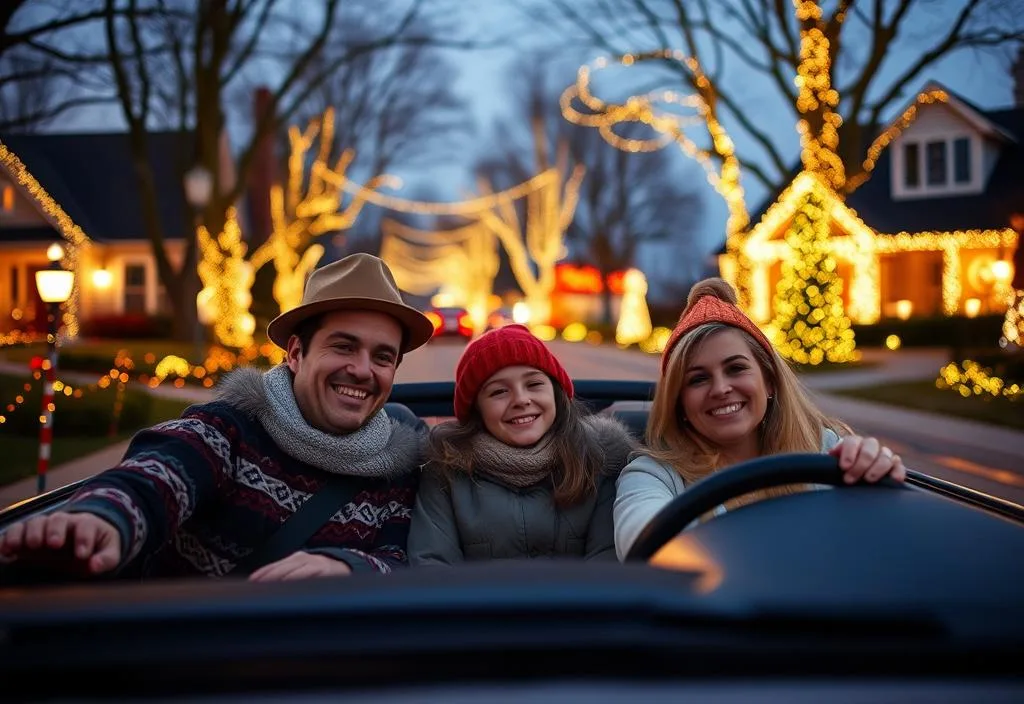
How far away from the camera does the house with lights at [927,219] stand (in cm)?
2745

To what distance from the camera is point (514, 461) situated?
9.71 feet

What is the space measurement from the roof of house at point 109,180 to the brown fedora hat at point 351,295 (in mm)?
8549

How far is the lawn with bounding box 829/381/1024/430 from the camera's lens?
12672 mm

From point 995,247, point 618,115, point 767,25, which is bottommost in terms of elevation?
point 995,247

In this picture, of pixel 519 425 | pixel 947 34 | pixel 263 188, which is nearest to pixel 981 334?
pixel 947 34

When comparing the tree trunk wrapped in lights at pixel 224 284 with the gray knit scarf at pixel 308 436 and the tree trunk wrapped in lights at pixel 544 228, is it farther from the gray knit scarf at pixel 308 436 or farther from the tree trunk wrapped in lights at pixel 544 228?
the tree trunk wrapped in lights at pixel 544 228

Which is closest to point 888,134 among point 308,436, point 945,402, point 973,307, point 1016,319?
point 973,307

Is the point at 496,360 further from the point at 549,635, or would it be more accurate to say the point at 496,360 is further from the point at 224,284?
the point at 224,284

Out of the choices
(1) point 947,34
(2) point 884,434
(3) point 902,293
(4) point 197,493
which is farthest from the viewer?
(3) point 902,293

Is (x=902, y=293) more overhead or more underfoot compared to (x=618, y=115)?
more underfoot

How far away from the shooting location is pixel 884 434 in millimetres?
11398

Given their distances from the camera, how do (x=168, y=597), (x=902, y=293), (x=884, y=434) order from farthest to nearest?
(x=902, y=293) → (x=884, y=434) → (x=168, y=597)

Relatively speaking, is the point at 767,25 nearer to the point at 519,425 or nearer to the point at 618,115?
the point at 618,115

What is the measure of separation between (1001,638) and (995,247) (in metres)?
28.7
